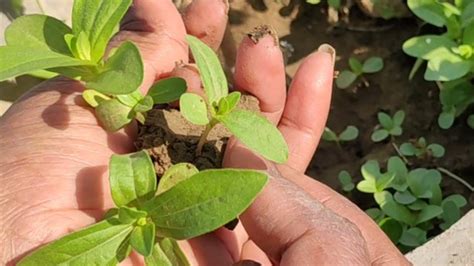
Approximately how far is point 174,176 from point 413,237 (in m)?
0.85

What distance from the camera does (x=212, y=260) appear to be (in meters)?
1.31

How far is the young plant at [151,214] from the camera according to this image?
103 cm

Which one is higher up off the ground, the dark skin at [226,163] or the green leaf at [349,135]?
the dark skin at [226,163]

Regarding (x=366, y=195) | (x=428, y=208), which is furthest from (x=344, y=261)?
(x=366, y=195)

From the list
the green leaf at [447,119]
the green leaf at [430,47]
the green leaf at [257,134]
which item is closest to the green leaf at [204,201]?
the green leaf at [257,134]

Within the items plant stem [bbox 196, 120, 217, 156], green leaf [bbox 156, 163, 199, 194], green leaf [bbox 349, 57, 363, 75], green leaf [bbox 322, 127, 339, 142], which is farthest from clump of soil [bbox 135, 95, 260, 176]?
green leaf [bbox 349, 57, 363, 75]

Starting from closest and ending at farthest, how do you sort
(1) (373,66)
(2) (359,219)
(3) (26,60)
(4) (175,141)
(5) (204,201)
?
1. (5) (204,201)
2. (3) (26,60)
3. (4) (175,141)
4. (2) (359,219)
5. (1) (373,66)

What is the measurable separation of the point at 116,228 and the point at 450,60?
104 centimetres

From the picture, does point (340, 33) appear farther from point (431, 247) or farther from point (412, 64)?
point (431, 247)

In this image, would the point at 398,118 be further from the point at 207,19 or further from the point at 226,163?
the point at 226,163

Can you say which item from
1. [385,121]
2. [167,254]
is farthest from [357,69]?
[167,254]

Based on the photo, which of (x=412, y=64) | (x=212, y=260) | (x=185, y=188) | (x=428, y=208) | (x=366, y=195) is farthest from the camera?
(x=412, y=64)

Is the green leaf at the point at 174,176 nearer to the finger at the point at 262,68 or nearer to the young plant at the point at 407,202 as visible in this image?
the finger at the point at 262,68

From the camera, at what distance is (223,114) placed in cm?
123
